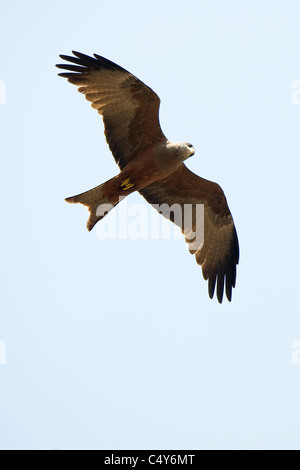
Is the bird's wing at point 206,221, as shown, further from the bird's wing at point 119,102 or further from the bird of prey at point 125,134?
the bird's wing at point 119,102

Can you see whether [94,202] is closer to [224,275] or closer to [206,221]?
[206,221]

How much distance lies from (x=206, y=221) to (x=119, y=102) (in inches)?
101

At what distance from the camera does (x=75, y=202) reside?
36.4 ft

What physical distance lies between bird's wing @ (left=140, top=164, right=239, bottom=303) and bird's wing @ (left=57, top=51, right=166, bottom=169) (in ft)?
3.01

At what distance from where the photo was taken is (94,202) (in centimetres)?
1113

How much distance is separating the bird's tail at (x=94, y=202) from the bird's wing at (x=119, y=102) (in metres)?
0.60

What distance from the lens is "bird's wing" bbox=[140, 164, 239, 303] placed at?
1200cm

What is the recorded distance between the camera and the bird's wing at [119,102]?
434 inches

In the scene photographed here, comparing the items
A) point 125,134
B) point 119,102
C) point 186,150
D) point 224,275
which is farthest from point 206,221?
point 119,102

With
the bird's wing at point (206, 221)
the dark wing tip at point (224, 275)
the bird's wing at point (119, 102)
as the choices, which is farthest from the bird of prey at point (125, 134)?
the dark wing tip at point (224, 275)
